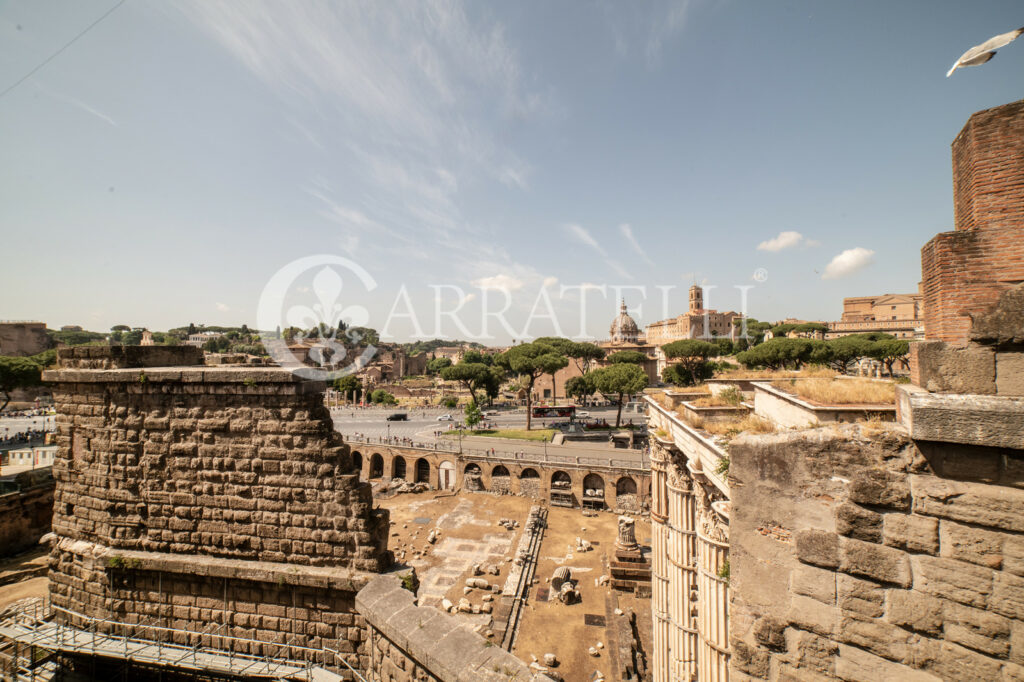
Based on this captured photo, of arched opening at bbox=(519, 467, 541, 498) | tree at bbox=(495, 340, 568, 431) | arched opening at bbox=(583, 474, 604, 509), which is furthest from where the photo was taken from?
tree at bbox=(495, 340, 568, 431)

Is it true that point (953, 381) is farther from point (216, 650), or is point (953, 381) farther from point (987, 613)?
point (216, 650)

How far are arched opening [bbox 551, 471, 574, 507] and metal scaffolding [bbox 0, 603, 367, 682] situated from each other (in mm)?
24042

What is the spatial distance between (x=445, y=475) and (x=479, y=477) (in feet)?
10.3

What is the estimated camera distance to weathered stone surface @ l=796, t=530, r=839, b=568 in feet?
9.61

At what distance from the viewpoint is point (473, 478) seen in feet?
99.5

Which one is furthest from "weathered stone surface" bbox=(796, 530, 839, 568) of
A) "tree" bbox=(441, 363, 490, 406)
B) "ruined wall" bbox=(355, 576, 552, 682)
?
"tree" bbox=(441, 363, 490, 406)

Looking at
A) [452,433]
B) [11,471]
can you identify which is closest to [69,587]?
[11,471]

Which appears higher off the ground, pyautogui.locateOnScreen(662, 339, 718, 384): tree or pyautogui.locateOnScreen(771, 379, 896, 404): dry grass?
pyautogui.locateOnScreen(662, 339, 718, 384): tree

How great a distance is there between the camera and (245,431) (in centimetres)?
504

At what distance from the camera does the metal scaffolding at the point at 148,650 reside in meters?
4.79

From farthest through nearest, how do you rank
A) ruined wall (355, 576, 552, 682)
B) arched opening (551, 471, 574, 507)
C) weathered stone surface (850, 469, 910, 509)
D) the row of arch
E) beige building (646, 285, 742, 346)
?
1. beige building (646, 285, 742, 346)
2. arched opening (551, 471, 574, 507)
3. the row of arch
4. ruined wall (355, 576, 552, 682)
5. weathered stone surface (850, 469, 910, 509)

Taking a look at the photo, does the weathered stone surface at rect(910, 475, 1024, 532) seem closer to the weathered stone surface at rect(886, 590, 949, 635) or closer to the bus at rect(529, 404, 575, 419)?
the weathered stone surface at rect(886, 590, 949, 635)

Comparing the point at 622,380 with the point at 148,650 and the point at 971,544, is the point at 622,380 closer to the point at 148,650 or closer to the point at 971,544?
the point at 148,650

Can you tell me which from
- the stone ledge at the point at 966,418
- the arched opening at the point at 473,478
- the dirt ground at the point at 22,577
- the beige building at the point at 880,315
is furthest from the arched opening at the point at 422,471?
the beige building at the point at 880,315
